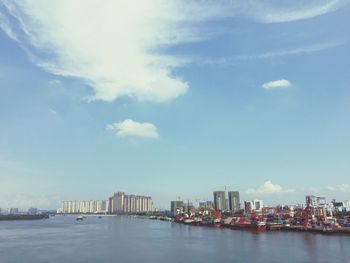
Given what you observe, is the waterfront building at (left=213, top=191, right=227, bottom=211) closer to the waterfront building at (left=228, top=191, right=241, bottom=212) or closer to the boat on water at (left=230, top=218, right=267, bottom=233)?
the waterfront building at (left=228, top=191, right=241, bottom=212)

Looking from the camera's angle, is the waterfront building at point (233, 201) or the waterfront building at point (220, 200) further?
the waterfront building at point (220, 200)

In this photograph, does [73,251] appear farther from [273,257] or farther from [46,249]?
[273,257]

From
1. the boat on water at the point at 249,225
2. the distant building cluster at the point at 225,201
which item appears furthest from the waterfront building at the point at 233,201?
the boat on water at the point at 249,225

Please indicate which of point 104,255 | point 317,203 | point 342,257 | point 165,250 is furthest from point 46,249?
point 317,203

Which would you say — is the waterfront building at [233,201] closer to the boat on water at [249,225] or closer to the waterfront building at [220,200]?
the waterfront building at [220,200]

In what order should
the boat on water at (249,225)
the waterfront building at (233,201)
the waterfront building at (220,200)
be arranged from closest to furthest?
the boat on water at (249,225) → the waterfront building at (233,201) → the waterfront building at (220,200)

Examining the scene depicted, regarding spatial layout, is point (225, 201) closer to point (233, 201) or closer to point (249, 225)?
point (233, 201)

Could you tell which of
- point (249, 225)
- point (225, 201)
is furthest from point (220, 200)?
point (249, 225)
